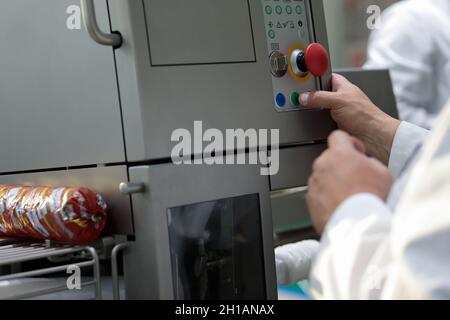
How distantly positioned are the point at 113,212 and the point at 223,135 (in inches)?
9.5

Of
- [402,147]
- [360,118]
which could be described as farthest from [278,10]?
[402,147]

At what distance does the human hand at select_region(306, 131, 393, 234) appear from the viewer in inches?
32.7

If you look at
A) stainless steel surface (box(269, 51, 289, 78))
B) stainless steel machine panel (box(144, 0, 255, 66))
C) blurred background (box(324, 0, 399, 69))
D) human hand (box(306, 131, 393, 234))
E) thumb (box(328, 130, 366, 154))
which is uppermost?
blurred background (box(324, 0, 399, 69))

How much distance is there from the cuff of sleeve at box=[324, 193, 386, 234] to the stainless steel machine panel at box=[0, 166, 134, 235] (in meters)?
0.38

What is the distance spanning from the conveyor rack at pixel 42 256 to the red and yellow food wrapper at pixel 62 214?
3 centimetres

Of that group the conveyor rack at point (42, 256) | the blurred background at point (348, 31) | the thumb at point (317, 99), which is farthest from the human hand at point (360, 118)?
the blurred background at point (348, 31)

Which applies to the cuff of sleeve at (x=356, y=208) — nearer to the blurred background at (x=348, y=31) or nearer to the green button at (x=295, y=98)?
the green button at (x=295, y=98)

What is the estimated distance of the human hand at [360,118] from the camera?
124 cm

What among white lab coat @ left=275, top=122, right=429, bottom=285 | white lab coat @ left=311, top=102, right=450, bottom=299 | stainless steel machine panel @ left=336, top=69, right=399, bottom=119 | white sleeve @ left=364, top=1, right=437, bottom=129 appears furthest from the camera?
white sleeve @ left=364, top=1, right=437, bottom=129

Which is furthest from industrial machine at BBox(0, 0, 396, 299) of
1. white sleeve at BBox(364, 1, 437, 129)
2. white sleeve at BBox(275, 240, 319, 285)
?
white sleeve at BBox(364, 1, 437, 129)

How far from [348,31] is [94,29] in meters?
3.31

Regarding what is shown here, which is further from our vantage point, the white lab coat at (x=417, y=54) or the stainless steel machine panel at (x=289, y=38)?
the white lab coat at (x=417, y=54)

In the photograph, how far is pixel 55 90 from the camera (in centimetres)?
114

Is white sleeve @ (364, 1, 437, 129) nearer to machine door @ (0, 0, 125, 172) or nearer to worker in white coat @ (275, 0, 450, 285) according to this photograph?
worker in white coat @ (275, 0, 450, 285)
